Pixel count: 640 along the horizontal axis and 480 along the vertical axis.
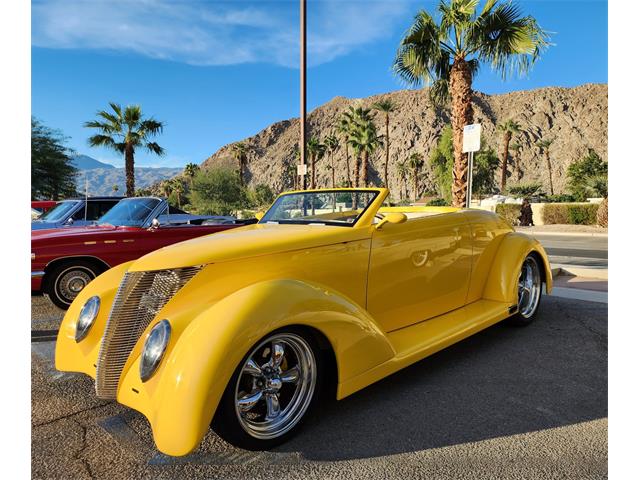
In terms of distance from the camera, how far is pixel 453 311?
12.5 ft

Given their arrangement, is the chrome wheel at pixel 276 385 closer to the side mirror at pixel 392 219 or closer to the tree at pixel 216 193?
the side mirror at pixel 392 219

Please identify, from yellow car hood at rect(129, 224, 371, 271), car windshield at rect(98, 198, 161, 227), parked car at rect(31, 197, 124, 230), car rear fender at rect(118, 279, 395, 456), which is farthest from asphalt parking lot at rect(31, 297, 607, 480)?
parked car at rect(31, 197, 124, 230)

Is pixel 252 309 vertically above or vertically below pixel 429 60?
below

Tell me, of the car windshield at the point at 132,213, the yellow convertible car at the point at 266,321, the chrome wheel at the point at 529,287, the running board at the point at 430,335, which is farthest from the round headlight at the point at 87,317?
the chrome wheel at the point at 529,287

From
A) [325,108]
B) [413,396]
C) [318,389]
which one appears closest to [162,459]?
[318,389]

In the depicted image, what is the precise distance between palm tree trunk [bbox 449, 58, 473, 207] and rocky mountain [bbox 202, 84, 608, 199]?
9729cm

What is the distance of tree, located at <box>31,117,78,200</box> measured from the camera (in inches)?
875

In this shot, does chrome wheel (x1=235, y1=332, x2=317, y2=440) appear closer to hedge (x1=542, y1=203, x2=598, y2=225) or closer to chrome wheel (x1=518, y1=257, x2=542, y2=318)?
chrome wheel (x1=518, y1=257, x2=542, y2=318)

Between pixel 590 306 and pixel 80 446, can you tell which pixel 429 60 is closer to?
pixel 590 306

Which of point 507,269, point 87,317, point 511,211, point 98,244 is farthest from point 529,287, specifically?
point 511,211

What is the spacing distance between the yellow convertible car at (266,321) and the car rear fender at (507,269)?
1.72 ft

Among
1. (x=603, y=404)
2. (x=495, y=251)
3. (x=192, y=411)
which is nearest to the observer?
(x=192, y=411)

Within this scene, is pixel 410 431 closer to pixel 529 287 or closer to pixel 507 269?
pixel 507 269
